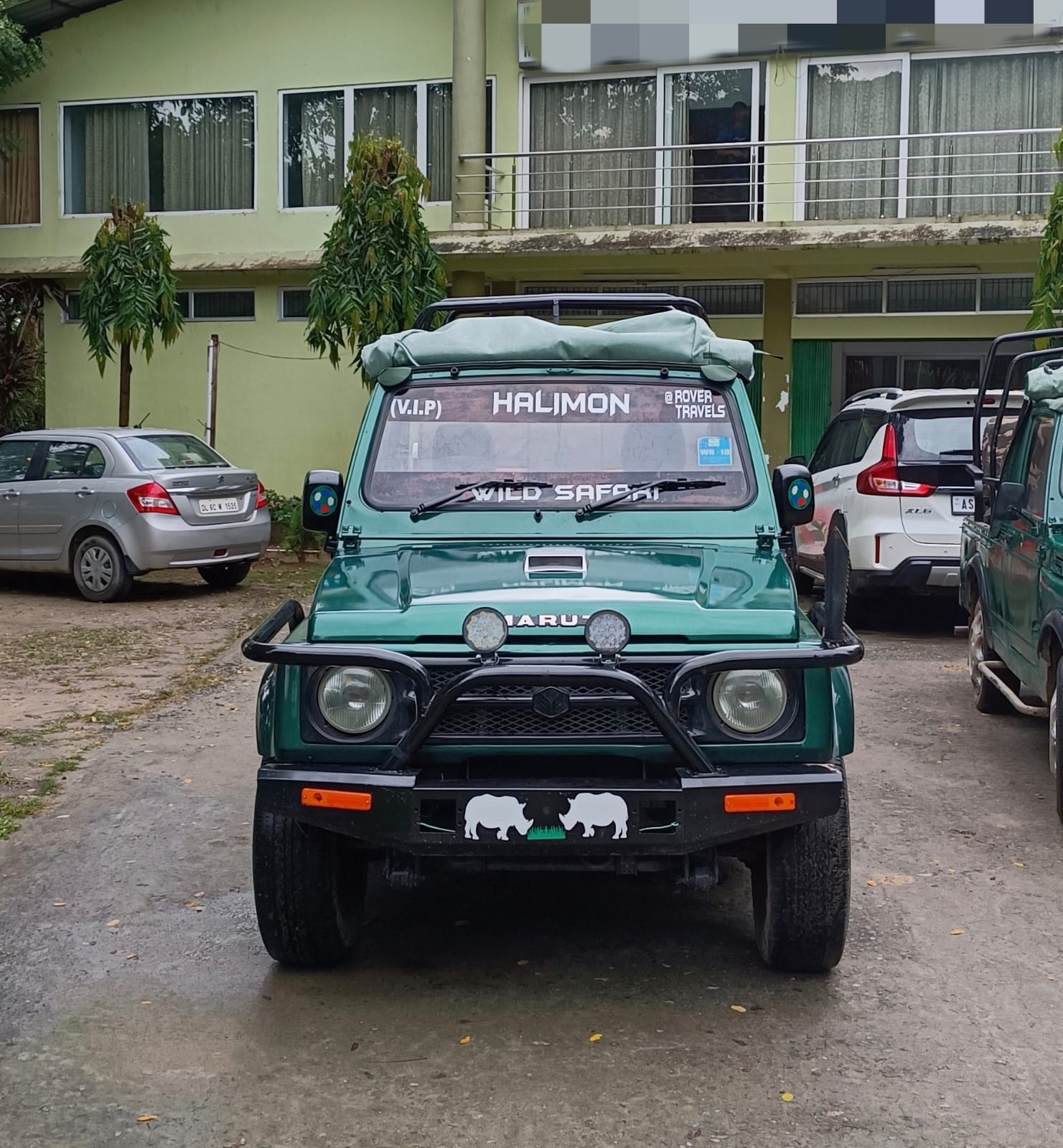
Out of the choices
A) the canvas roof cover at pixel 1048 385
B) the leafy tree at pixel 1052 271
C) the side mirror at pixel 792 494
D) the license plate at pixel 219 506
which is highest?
the leafy tree at pixel 1052 271

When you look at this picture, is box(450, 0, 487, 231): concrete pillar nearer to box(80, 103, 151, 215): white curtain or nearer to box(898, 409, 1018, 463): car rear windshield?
box(80, 103, 151, 215): white curtain

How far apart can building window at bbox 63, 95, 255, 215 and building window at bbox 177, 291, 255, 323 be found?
1.15 m

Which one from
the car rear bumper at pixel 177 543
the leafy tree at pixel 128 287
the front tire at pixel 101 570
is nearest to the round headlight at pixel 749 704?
the car rear bumper at pixel 177 543

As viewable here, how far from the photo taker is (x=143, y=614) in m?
13.3

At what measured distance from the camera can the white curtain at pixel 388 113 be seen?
63.4ft

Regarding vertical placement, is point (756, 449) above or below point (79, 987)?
above

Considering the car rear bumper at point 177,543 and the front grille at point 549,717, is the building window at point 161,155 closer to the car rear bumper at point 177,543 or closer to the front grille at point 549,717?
the car rear bumper at point 177,543

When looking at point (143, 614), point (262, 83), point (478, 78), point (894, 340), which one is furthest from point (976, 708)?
point (262, 83)

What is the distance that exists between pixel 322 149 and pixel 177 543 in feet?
26.4

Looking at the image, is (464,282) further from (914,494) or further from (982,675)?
(982,675)

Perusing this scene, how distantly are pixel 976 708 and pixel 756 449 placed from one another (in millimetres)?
4265

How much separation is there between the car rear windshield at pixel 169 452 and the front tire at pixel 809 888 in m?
10.6

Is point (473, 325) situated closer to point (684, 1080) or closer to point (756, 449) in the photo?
point (756, 449)

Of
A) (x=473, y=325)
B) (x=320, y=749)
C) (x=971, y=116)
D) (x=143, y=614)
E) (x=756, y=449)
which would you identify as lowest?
(x=143, y=614)
